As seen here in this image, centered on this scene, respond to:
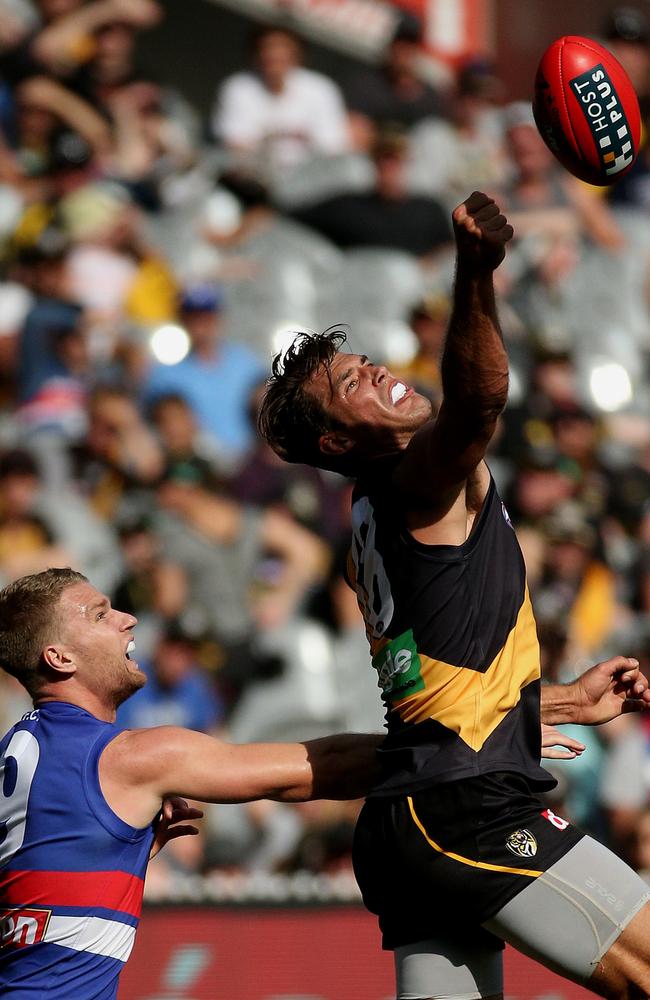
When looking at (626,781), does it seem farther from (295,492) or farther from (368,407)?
(368,407)

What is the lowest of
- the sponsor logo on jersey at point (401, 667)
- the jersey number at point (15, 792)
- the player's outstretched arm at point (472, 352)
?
the jersey number at point (15, 792)

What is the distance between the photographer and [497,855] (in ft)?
11.8

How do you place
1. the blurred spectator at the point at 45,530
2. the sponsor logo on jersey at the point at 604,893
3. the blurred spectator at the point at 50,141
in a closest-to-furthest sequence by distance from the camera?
the sponsor logo on jersey at the point at 604,893
the blurred spectator at the point at 45,530
the blurred spectator at the point at 50,141

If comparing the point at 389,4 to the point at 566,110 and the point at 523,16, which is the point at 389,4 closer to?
the point at 523,16

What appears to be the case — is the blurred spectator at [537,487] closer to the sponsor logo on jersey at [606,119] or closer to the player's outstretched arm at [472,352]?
the sponsor logo on jersey at [606,119]

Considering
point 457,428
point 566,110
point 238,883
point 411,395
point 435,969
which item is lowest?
point 238,883

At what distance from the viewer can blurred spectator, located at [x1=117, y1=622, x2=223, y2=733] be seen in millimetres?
7574

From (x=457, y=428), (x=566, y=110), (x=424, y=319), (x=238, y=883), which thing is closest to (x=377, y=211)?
(x=424, y=319)

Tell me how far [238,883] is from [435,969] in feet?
8.71

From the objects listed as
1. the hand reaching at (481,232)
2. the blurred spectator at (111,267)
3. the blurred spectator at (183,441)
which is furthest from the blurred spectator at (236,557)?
the hand reaching at (481,232)

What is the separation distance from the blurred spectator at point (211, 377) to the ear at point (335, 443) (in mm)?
4853

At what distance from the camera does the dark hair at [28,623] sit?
12.8 feet

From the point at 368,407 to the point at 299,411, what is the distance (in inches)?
10.0

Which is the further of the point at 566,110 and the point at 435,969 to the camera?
the point at 566,110
